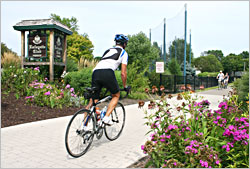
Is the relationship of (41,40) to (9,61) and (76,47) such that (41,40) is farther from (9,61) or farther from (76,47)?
(76,47)

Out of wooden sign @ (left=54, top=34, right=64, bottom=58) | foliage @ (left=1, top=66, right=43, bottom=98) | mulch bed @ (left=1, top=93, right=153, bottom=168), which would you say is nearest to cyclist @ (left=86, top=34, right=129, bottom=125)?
mulch bed @ (left=1, top=93, right=153, bottom=168)

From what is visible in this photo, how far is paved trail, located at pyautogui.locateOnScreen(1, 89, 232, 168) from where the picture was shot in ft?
12.4

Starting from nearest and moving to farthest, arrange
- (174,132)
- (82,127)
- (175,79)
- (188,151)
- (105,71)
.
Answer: (188,151) < (174,132) < (82,127) < (105,71) < (175,79)

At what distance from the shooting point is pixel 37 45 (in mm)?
11820

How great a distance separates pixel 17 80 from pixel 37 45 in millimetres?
3070

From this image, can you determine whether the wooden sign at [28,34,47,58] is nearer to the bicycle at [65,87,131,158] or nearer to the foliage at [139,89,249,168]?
the bicycle at [65,87,131,158]

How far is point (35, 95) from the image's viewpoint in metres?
8.20

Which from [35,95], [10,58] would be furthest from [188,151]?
[10,58]

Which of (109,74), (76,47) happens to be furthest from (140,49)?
(109,74)

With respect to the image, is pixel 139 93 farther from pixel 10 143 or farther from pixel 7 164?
pixel 7 164

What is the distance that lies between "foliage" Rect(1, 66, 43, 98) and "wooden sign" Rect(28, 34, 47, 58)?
1834 millimetres

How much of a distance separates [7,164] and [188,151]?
110 inches

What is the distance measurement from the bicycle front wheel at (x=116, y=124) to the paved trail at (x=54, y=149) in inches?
5.2

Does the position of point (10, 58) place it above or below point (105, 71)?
above
